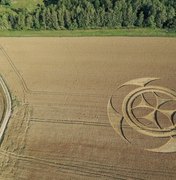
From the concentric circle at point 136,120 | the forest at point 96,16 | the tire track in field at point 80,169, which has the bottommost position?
the tire track in field at point 80,169

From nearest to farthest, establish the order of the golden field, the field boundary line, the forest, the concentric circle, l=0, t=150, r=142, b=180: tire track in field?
1. l=0, t=150, r=142, b=180: tire track in field
2. the golden field
3. the concentric circle
4. the field boundary line
5. the forest

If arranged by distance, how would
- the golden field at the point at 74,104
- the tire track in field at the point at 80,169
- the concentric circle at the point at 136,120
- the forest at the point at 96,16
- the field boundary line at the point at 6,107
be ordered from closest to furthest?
1. the tire track in field at the point at 80,169
2. the golden field at the point at 74,104
3. the concentric circle at the point at 136,120
4. the field boundary line at the point at 6,107
5. the forest at the point at 96,16

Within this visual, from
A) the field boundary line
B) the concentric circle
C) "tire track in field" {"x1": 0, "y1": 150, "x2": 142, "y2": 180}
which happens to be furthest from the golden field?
the concentric circle

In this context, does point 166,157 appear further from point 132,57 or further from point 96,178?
point 132,57

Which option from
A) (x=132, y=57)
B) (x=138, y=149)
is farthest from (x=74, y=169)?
(x=132, y=57)

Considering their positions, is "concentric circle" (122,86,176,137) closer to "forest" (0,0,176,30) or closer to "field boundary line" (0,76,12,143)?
"field boundary line" (0,76,12,143)

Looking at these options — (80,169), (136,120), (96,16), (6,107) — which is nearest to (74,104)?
(136,120)

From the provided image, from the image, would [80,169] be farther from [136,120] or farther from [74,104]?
[74,104]

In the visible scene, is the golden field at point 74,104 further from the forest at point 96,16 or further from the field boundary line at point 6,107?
the forest at point 96,16

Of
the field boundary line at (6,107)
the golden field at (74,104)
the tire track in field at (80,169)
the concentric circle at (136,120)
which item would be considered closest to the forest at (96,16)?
the golden field at (74,104)
